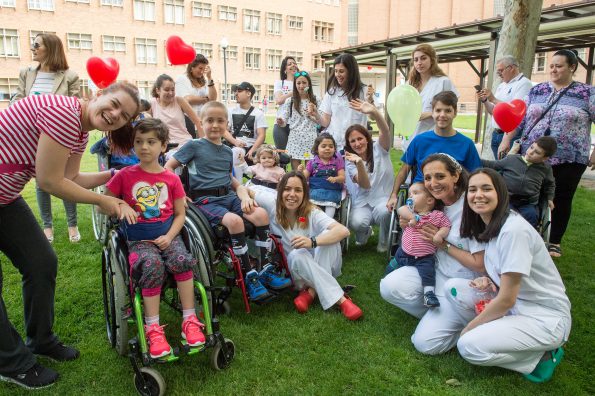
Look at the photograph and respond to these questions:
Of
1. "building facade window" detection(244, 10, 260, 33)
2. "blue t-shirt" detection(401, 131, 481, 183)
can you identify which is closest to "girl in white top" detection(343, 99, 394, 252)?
"blue t-shirt" detection(401, 131, 481, 183)

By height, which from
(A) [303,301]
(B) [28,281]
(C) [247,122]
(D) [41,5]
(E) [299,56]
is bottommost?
(A) [303,301]

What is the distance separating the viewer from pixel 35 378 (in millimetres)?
2271

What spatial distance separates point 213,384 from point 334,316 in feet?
3.43

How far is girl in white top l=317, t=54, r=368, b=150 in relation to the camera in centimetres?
457

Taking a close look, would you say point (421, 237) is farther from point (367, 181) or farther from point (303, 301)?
point (367, 181)

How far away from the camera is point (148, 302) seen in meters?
2.28

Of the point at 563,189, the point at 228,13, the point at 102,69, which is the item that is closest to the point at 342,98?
the point at 563,189

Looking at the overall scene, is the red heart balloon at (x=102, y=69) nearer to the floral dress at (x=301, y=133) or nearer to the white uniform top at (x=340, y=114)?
the floral dress at (x=301, y=133)

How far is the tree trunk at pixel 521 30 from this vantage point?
219 inches

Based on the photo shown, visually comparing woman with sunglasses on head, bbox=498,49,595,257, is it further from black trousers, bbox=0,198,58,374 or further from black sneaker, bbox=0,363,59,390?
black sneaker, bbox=0,363,59,390

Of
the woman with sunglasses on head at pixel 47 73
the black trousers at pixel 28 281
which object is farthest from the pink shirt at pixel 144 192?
Result: the woman with sunglasses on head at pixel 47 73

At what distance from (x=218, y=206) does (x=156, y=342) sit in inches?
45.5

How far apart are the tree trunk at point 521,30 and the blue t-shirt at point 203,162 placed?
444cm

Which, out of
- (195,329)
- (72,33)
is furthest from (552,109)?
(72,33)
